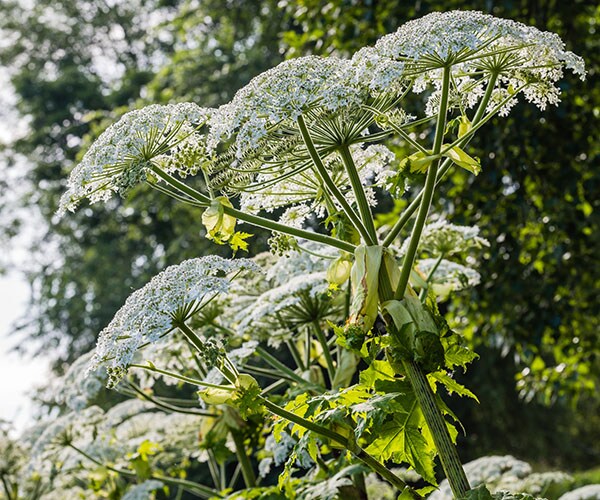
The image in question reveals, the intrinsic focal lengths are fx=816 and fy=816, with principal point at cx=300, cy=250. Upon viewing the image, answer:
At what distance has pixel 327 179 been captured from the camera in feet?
4.97

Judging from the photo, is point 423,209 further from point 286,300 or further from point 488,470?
point 488,470

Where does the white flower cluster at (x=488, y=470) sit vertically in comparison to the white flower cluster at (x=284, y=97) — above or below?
below

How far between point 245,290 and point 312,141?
4.23ft

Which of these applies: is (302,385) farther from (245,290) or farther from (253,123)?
(253,123)

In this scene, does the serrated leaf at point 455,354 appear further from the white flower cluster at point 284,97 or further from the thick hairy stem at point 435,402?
the white flower cluster at point 284,97

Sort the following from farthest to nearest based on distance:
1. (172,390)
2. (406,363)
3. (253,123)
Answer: (172,390) < (406,363) < (253,123)

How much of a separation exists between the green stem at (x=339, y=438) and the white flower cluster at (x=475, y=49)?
0.67m

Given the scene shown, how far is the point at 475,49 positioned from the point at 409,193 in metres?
4.31

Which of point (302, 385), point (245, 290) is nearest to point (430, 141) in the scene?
point (245, 290)

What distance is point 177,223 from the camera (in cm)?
1112

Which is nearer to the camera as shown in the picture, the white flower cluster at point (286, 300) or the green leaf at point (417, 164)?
the green leaf at point (417, 164)

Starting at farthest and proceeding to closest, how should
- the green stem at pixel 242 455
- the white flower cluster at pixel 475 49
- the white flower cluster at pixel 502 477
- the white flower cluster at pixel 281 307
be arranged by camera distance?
the white flower cluster at pixel 502 477 → the green stem at pixel 242 455 → the white flower cluster at pixel 281 307 → the white flower cluster at pixel 475 49

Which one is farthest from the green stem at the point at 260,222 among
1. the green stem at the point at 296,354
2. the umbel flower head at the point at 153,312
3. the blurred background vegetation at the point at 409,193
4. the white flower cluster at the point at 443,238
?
the blurred background vegetation at the point at 409,193

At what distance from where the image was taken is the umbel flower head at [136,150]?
1.52 metres
